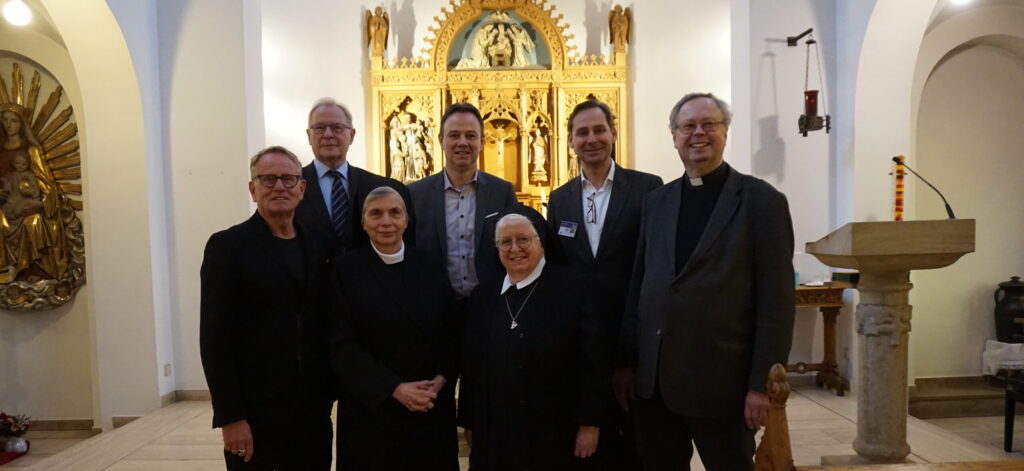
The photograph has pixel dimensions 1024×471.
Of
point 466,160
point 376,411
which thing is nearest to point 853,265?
point 466,160

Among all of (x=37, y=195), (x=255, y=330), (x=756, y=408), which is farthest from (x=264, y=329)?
(x=37, y=195)

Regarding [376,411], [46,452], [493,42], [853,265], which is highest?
[493,42]

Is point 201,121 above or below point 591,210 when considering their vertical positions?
above

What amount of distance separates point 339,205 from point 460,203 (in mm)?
499

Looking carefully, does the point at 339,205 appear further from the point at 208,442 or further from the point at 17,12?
the point at 17,12

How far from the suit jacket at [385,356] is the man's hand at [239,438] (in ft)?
0.90

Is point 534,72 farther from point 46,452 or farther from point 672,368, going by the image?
point 46,452

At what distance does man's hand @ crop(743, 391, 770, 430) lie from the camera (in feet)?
5.05

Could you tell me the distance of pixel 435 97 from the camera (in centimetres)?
591

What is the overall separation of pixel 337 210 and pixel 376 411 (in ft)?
2.88

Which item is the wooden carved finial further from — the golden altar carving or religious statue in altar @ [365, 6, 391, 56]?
religious statue in altar @ [365, 6, 391, 56]

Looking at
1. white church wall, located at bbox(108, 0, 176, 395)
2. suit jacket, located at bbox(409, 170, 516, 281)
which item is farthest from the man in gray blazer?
white church wall, located at bbox(108, 0, 176, 395)

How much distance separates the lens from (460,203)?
224cm

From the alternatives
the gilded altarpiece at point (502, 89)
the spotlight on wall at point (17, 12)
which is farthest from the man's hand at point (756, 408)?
the spotlight on wall at point (17, 12)
